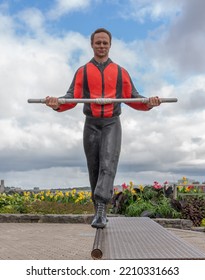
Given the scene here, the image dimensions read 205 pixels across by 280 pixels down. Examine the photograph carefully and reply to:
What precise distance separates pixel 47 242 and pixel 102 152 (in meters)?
2.73

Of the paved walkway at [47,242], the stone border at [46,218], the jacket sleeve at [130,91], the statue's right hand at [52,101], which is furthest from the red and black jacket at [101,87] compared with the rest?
the stone border at [46,218]

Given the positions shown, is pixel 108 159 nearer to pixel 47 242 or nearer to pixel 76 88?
pixel 76 88

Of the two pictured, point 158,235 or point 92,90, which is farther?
point 158,235

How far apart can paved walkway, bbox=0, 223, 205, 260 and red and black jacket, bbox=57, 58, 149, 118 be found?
5.70 feet

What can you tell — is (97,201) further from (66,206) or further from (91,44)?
(66,206)

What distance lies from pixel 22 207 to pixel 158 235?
7.50 metres

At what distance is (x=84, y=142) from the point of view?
540 centimetres

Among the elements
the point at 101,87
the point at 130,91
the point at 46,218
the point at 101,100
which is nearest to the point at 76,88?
the point at 101,87

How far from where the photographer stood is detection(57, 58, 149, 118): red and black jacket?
5254 mm

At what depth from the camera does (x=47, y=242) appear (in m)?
7.39

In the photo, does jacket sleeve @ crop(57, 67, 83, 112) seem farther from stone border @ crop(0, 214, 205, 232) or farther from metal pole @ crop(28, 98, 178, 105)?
stone border @ crop(0, 214, 205, 232)

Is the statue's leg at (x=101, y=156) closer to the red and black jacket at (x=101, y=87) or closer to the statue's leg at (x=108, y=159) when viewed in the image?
the statue's leg at (x=108, y=159)

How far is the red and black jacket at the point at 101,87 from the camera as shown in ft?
17.2

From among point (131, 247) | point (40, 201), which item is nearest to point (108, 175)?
point (131, 247)
